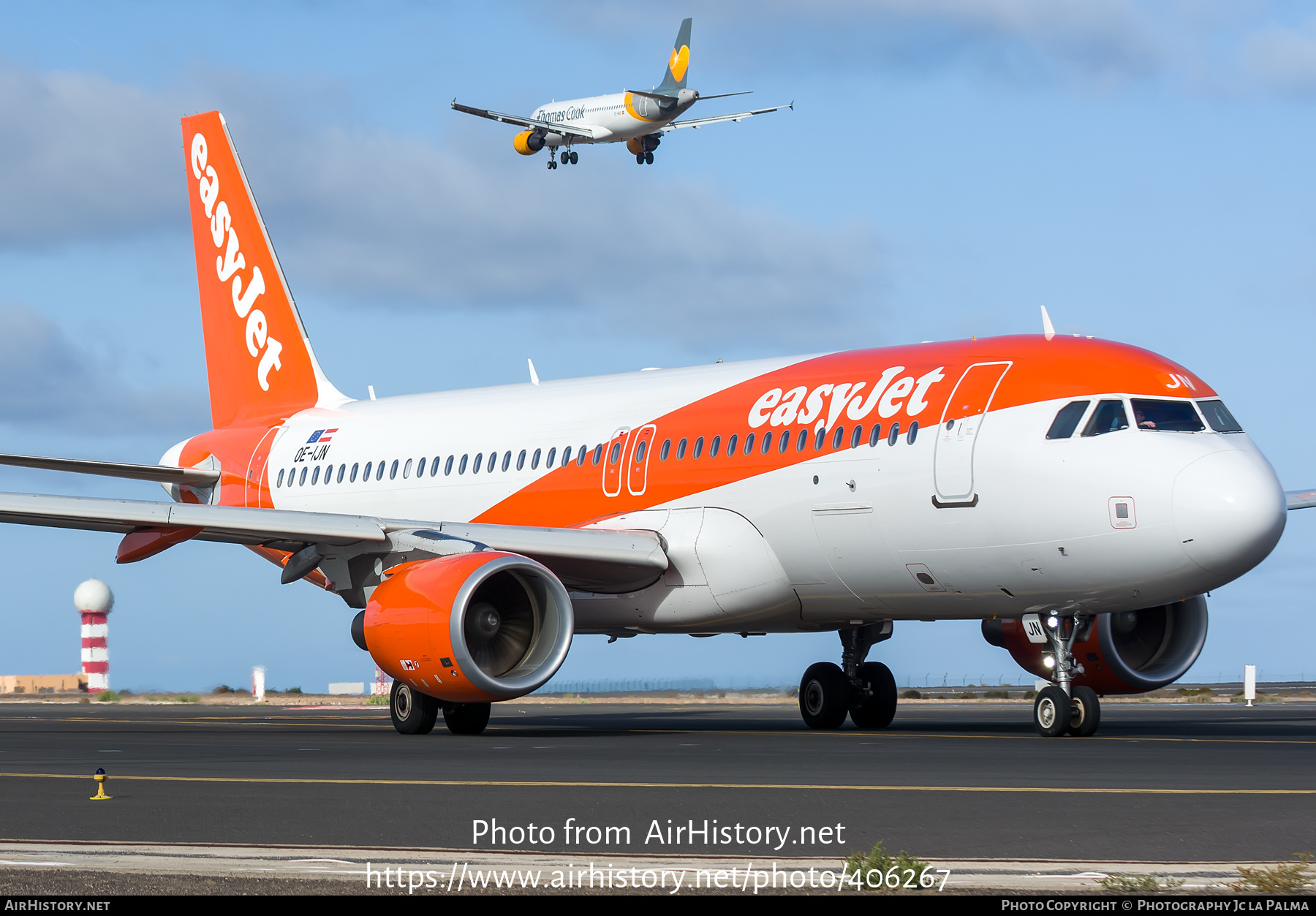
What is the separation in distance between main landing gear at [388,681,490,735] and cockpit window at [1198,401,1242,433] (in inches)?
356

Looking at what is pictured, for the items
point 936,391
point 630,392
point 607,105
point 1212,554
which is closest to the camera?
point 1212,554

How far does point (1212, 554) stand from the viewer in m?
16.2

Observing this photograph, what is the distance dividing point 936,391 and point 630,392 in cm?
563

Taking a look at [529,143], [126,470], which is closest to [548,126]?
[529,143]

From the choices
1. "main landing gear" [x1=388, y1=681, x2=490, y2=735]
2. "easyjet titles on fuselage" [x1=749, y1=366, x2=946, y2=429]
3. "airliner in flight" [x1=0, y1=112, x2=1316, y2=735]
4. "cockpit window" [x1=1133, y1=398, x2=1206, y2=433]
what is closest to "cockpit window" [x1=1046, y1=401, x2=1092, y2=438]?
"airliner in flight" [x1=0, y1=112, x2=1316, y2=735]

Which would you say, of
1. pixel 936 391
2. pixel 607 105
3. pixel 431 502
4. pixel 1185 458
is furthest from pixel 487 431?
pixel 607 105

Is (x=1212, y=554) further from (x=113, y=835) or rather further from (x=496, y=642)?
(x=113, y=835)

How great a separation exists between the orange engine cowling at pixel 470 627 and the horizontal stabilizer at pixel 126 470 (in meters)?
Result: 7.20

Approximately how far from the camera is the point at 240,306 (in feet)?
99.1

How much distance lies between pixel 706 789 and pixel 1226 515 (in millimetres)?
7188

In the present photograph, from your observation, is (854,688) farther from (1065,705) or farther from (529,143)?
(529,143)

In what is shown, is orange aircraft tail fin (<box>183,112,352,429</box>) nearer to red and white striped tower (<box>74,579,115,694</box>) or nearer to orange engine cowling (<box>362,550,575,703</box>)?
orange engine cowling (<box>362,550,575,703</box>)

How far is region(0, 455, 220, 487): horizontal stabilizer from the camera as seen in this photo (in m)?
23.5

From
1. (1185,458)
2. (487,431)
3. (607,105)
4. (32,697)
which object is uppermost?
(607,105)
